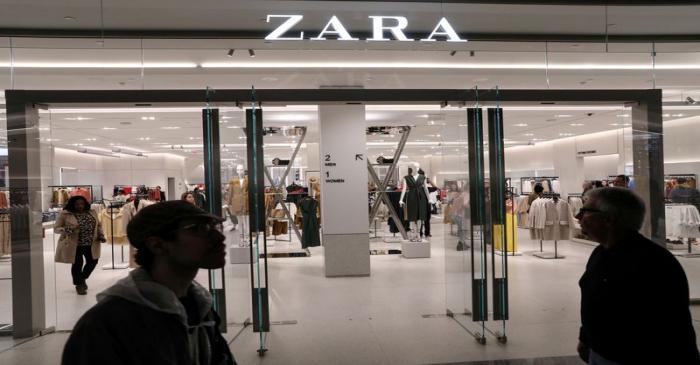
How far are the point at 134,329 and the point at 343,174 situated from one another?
6.74 meters

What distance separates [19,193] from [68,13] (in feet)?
7.29

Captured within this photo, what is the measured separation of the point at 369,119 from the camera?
10.4 meters

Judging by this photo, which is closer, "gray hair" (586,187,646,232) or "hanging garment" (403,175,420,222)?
"gray hair" (586,187,646,232)

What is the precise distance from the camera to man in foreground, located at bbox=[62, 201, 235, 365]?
1.09 meters

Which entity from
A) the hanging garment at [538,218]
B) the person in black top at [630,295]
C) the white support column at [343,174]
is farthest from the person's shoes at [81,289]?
the hanging garment at [538,218]

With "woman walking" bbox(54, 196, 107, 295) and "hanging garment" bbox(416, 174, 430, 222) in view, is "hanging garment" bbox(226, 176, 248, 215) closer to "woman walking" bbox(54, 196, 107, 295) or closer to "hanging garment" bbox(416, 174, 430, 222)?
"woman walking" bbox(54, 196, 107, 295)

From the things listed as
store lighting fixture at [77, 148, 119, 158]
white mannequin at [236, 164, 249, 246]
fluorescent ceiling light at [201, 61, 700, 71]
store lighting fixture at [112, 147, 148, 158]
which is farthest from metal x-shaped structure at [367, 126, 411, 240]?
store lighting fixture at [77, 148, 119, 158]

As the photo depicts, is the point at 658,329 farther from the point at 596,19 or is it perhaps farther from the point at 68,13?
the point at 68,13

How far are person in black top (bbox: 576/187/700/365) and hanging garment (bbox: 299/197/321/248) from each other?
7.46 m

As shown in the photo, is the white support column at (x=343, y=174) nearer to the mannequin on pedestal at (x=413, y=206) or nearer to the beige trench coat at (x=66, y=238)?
the mannequin on pedestal at (x=413, y=206)

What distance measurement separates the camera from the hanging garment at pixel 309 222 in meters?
9.48

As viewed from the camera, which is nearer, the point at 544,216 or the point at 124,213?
the point at 124,213

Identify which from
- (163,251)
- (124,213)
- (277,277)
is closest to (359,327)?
(277,277)

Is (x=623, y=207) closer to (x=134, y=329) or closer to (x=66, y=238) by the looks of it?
(x=134, y=329)
